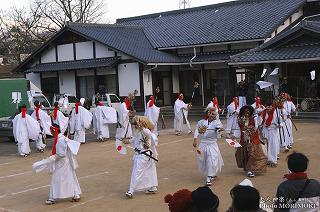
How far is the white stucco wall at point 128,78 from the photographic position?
1036 inches

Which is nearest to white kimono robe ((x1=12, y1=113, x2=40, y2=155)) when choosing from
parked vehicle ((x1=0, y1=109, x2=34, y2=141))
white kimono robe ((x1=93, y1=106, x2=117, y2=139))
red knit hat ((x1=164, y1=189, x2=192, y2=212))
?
parked vehicle ((x1=0, y1=109, x2=34, y2=141))

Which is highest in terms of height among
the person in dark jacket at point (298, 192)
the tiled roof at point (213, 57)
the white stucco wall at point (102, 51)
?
the white stucco wall at point (102, 51)

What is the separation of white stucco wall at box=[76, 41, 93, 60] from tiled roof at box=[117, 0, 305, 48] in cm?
395

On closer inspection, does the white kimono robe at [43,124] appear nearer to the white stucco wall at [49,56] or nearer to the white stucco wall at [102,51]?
the white stucco wall at [102,51]

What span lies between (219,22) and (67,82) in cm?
1059

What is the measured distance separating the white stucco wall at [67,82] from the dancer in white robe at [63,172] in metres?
21.4

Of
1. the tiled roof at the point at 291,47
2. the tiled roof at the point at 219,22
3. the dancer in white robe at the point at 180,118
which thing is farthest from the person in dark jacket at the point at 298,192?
the tiled roof at the point at 219,22

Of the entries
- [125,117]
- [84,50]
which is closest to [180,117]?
[125,117]

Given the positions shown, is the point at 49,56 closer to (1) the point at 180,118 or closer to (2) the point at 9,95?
(2) the point at 9,95

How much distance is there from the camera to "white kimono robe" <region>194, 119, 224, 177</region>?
8867 millimetres

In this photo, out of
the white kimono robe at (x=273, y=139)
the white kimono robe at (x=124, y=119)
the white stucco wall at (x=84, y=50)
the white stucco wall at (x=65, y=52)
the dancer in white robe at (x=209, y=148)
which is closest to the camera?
the dancer in white robe at (x=209, y=148)

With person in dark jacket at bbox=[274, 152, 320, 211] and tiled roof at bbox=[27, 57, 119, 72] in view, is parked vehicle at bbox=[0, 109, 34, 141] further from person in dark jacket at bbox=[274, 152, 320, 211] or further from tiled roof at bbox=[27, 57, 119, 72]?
person in dark jacket at bbox=[274, 152, 320, 211]

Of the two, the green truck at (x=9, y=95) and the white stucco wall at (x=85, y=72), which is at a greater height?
the white stucco wall at (x=85, y=72)

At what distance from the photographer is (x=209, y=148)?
8953 mm
